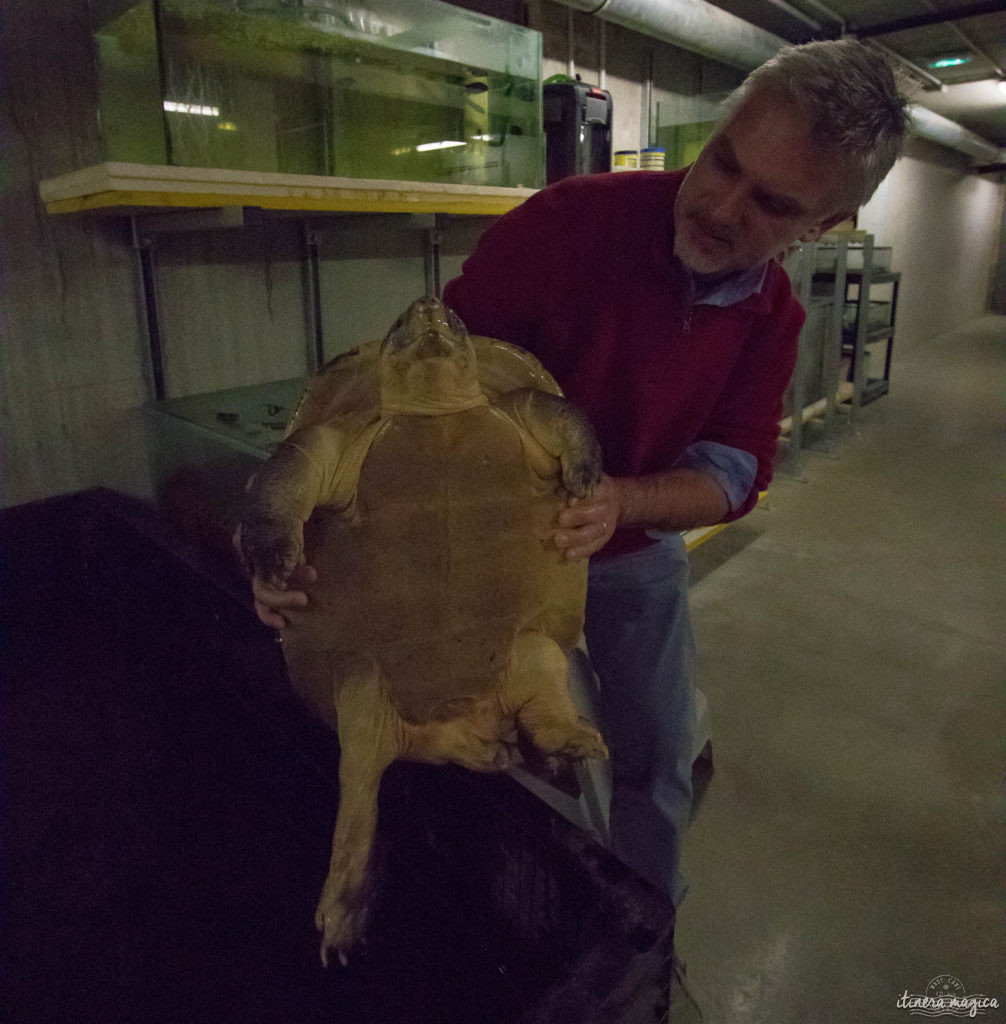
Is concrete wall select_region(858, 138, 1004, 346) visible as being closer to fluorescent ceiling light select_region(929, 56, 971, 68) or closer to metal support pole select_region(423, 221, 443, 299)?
fluorescent ceiling light select_region(929, 56, 971, 68)

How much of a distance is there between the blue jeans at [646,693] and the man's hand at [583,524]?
0.37 metres

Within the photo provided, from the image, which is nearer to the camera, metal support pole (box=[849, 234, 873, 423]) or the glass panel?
the glass panel

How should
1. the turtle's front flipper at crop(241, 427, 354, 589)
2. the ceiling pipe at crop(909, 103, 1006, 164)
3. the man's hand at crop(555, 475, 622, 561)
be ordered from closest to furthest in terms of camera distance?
the turtle's front flipper at crop(241, 427, 354, 589) < the man's hand at crop(555, 475, 622, 561) < the ceiling pipe at crop(909, 103, 1006, 164)

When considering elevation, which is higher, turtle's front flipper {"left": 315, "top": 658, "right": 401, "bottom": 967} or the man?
the man

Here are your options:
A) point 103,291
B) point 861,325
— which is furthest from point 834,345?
point 103,291

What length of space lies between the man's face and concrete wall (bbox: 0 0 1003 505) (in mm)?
1315

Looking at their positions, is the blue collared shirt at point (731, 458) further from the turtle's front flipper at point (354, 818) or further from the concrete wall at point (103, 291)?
the concrete wall at point (103, 291)

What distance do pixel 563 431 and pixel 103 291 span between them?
1.84 m

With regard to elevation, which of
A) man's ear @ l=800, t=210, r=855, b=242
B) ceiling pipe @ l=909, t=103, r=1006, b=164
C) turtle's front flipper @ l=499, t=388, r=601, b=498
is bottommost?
turtle's front flipper @ l=499, t=388, r=601, b=498

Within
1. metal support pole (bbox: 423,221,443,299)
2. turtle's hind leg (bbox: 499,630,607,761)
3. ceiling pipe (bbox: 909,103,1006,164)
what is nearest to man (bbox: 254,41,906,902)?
turtle's hind leg (bbox: 499,630,607,761)

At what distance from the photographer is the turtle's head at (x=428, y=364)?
83 cm

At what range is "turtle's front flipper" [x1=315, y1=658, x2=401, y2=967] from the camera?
37.5 inches

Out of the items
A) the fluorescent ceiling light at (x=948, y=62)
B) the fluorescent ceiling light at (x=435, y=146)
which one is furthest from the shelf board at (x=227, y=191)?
the fluorescent ceiling light at (x=948, y=62)

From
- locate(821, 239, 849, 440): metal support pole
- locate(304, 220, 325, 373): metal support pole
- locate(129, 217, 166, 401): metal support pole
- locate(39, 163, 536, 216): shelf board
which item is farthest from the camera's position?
locate(821, 239, 849, 440): metal support pole
